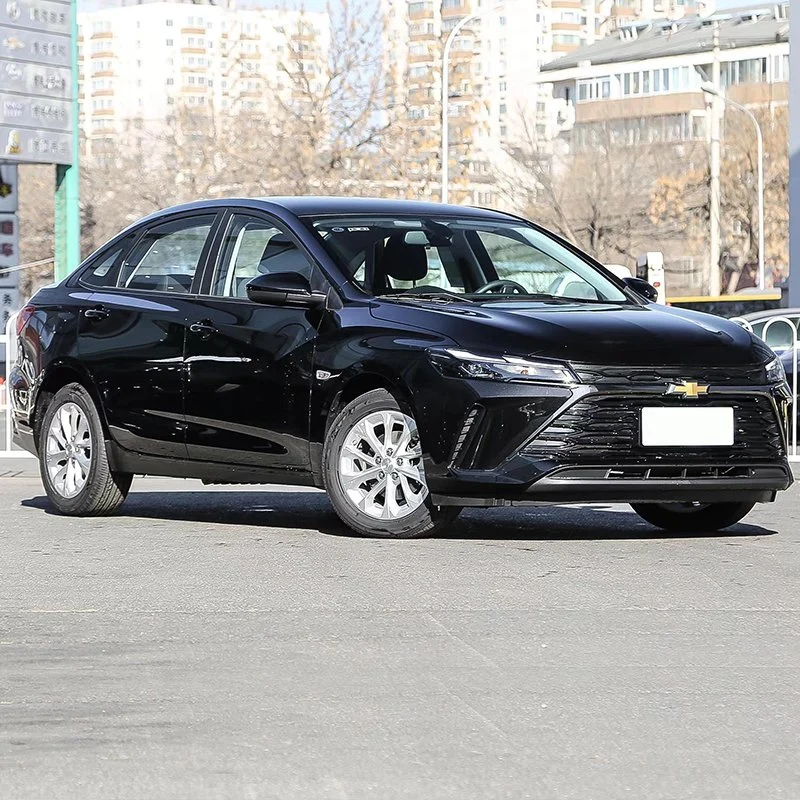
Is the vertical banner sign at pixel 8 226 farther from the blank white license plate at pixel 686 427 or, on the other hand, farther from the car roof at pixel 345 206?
the blank white license plate at pixel 686 427

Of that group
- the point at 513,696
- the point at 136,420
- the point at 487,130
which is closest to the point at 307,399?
the point at 136,420

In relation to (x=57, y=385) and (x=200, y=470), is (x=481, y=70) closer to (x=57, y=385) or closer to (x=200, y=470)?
(x=57, y=385)

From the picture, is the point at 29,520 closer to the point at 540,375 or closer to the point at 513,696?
the point at 540,375

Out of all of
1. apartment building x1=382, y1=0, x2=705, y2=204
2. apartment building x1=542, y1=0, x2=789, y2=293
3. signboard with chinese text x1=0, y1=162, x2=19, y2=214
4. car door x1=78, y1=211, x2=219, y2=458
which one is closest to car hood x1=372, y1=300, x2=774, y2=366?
car door x1=78, y1=211, x2=219, y2=458

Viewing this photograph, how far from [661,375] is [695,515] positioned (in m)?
1.44

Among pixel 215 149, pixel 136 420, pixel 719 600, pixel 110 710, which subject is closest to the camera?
pixel 110 710

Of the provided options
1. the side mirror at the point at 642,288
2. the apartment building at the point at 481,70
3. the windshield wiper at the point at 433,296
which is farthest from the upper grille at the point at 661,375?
the apartment building at the point at 481,70

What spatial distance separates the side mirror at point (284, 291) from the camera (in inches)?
375

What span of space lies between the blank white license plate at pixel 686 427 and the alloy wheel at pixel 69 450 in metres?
3.21

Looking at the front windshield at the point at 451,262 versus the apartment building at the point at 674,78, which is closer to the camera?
the front windshield at the point at 451,262

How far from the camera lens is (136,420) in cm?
1041

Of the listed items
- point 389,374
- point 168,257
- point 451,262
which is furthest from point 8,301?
point 389,374

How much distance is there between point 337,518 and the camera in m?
10.6

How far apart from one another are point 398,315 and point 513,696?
3865mm
